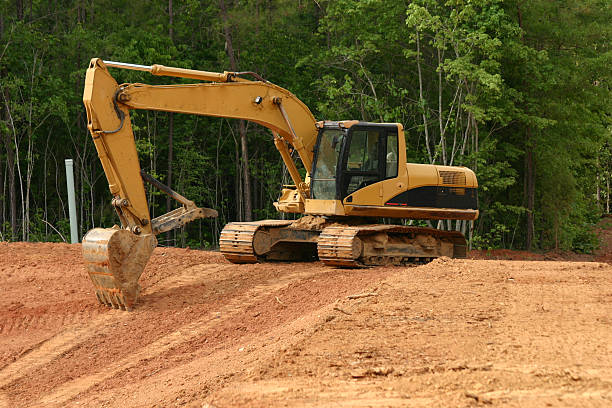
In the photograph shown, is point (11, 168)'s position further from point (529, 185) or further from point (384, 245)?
point (529, 185)

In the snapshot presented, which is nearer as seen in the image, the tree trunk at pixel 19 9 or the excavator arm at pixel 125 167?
the excavator arm at pixel 125 167

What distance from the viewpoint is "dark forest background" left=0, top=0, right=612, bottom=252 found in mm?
22234

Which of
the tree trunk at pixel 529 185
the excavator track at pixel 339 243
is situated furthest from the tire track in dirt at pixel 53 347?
the tree trunk at pixel 529 185

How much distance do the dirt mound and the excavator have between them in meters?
0.68

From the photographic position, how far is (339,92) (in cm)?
2314

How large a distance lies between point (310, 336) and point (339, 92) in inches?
653

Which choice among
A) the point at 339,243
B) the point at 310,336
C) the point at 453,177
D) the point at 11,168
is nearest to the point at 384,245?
the point at 339,243

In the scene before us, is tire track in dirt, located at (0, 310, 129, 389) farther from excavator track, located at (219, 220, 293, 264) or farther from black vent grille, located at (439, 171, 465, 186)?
black vent grille, located at (439, 171, 465, 186)

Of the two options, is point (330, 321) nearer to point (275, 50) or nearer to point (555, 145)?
point (555, 145)

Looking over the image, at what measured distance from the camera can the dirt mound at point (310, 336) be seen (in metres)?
5.64

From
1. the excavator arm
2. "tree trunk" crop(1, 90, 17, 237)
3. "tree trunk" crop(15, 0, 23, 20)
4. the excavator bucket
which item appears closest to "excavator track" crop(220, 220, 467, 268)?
the excavator arm

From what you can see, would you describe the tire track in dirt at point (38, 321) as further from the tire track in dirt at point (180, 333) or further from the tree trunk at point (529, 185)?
the tree trunk at point (529, 185)

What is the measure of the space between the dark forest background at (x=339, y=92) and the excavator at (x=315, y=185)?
7.79m

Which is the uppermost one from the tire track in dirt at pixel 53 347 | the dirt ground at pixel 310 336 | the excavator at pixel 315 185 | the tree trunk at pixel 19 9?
the tree trunk at pixel 19 9
